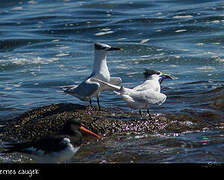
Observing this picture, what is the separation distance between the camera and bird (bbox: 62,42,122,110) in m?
8.50

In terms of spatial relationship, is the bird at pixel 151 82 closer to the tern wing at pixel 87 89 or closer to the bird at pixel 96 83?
the bird at pixel 96 83

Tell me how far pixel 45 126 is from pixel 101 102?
259 centimetres

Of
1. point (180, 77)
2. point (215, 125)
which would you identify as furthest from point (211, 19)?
point (215, 125)

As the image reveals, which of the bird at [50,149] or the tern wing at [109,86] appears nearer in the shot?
the bird at [50,149]

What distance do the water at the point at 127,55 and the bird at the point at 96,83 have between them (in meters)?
1.01

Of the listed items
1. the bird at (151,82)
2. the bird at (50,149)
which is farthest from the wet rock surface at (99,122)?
the bird at (50,149)

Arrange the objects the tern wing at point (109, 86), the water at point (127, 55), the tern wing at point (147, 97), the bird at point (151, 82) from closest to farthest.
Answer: the water at point (127, 55), the tern wing at point (109, 86), the tern wing at point (147, 97), the bird at point (151, 82)

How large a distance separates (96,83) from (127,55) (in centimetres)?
742

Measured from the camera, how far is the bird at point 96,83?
27.9 feet

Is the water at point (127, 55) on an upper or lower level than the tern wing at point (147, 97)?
lower

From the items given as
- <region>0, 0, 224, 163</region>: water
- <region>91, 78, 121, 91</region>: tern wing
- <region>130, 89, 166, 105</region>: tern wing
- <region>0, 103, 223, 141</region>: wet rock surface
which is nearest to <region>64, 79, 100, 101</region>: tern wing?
<region>91, 78, 121, 91</region>: tern wing

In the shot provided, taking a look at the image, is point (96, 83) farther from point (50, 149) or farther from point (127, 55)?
point (127, 55)

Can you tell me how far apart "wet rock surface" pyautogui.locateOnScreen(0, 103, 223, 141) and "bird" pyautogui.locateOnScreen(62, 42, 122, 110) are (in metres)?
0.28

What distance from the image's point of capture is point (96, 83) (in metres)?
8.48
